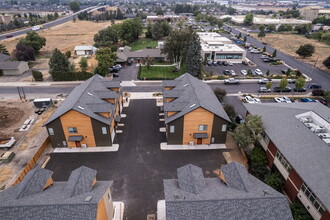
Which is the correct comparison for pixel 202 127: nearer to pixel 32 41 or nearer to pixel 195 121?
pixel 195 121

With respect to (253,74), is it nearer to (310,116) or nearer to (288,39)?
(310,116)

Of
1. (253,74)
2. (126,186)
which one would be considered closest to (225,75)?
(253,74)

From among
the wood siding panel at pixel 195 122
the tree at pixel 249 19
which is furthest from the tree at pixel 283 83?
the tree at pixel 249 19

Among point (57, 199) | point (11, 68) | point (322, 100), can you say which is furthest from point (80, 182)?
point (11, 68)

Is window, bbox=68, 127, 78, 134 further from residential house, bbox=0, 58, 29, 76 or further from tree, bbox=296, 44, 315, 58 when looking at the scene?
tree, bbox=296, 44, 315, 58

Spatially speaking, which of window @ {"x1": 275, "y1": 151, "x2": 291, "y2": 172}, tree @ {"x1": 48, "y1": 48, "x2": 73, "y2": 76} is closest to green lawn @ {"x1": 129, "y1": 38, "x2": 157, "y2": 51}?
tree @ {"x1": 48, "y1": 48, "x2": 73, "y2": 76}
